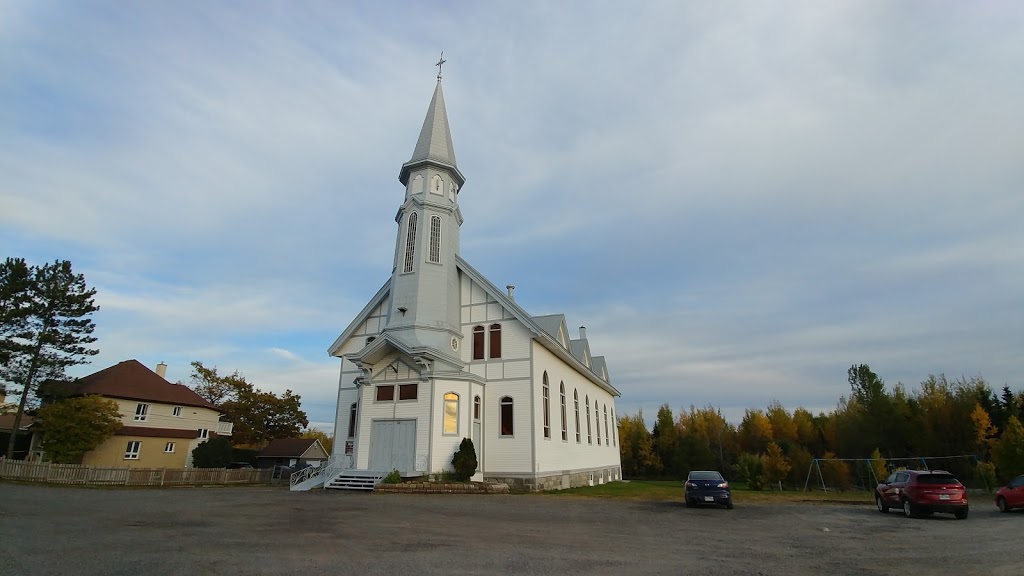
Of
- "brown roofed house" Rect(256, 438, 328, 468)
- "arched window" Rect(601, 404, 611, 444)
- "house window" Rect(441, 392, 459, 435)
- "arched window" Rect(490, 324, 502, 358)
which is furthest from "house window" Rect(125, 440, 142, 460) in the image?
"arched window" Rect(601, 404, 611, 444)

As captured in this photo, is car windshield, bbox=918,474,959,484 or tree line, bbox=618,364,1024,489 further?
tree line, bbox=618,364,1024,489

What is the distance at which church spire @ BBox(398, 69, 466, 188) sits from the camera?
91.4 ft

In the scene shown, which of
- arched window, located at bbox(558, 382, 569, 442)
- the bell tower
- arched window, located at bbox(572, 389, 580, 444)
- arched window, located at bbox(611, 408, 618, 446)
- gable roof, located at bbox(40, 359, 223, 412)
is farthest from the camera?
arched window, located at bbox(611, 408, 618, 446)

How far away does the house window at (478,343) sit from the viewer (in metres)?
25.9

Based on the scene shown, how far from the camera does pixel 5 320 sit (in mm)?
30578

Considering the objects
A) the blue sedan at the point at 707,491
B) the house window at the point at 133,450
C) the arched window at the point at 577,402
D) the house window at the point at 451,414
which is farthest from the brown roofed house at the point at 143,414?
the blue sedan at the point at 707,491

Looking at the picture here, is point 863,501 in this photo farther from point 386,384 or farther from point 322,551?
point 322,551

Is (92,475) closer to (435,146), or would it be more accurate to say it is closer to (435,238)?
(435,238)

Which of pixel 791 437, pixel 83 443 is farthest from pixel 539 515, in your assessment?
pixel 791 437

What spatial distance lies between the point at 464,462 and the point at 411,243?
11.4 m

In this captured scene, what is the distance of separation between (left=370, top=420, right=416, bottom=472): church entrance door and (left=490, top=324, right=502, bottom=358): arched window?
5180mm

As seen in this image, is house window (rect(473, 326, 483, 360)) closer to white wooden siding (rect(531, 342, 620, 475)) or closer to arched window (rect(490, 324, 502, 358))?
arched window (rect(490, 324, 502, 358))

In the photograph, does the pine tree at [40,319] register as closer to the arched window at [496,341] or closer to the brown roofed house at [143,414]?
the brown roofed house at [143,414]

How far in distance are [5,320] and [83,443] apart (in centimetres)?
858
